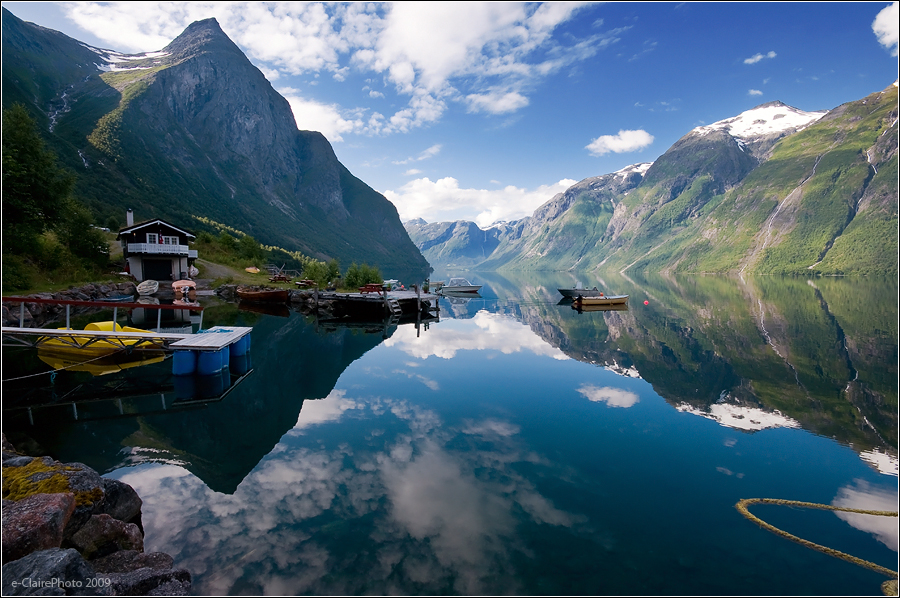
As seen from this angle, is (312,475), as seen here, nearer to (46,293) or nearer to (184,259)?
(46,293)

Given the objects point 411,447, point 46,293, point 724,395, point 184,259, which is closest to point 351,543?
point 411,447

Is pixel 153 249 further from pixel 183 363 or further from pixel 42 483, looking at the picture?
pixel 42 483

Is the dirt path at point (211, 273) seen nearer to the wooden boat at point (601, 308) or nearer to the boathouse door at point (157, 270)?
the boathouse door at point (157, 270)

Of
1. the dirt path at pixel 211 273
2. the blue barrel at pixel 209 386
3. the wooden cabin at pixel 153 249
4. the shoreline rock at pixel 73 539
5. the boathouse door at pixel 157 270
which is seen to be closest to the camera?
the shoreline rock at pixel 73 539

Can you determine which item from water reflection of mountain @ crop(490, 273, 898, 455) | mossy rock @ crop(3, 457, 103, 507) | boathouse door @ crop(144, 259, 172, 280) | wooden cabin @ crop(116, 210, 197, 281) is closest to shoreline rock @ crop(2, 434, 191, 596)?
mossy rock @ crop(3, 457, 103, 507)

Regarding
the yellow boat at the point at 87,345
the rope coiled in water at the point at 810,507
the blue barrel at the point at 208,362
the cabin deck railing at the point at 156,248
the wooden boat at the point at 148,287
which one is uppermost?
the cabin deck railing at the point at 156,248

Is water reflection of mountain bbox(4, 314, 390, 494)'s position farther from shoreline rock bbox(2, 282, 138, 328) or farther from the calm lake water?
shoreline rock bbox(2, 282, 138, 328)

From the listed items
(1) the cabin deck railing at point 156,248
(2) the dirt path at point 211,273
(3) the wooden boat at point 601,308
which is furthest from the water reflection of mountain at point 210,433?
(2) the dirt path at point 211,273
